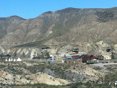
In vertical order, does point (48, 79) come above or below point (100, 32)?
below

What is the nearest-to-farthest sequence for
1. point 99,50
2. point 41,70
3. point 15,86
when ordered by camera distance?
point 15,86 < point 41,70 < point 99,50

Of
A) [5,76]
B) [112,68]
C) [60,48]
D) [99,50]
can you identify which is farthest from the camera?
[60,48]

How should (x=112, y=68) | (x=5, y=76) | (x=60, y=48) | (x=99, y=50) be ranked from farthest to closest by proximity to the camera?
(x=60, y=48), (x=99, y=50), (x=112, y=68), (x=5, y=76)

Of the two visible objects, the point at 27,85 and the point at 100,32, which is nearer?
the point at 27,85

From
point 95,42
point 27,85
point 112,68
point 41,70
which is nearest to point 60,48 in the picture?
point 95,42

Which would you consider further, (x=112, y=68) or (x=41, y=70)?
(x=112, y=68)

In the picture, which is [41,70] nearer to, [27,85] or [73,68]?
[73,68]

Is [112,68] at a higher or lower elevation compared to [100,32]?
lower

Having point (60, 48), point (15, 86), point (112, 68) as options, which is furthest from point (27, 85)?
point (60, 48)

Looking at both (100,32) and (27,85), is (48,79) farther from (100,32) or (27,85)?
(100,32)
